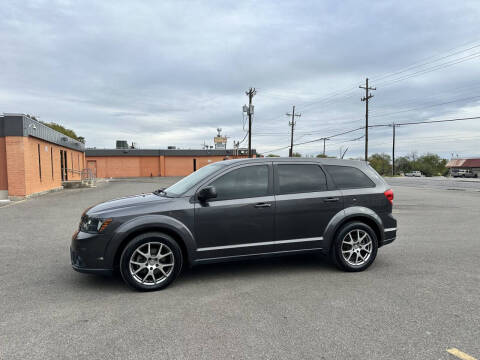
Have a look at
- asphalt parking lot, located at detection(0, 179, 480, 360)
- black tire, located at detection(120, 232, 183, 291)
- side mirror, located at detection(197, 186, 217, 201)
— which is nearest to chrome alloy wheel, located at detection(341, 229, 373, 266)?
asphalt parking lot, located at detection(0, 179, 480, 360)

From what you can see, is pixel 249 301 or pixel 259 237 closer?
pixel 249 301

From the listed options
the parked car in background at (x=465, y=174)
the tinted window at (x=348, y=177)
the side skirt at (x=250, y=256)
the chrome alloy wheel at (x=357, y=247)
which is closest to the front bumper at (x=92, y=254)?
the side skirt at (x=250, y=256)

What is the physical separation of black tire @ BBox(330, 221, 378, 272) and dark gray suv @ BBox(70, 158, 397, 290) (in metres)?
0.01

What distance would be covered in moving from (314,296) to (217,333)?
1.41 meters

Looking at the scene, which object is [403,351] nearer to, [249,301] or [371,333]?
[371,333]

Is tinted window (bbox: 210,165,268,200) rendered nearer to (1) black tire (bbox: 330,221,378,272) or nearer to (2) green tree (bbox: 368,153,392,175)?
(1) black tire (bbox: 330,221,378,272)

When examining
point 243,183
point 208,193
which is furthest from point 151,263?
point 243,183

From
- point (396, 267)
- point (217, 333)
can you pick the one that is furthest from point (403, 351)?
point (396, 267)

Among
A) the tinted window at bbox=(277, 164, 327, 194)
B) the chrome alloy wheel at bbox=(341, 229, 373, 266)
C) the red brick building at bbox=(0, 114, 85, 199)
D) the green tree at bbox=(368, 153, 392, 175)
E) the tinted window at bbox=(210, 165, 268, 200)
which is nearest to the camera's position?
the tinted window at bbox=(210, 165, 268, 200)

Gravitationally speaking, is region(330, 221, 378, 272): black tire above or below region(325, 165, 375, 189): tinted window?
below

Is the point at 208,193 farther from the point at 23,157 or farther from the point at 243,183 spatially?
the point at 23,157

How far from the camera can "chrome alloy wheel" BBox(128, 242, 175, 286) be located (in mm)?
4061

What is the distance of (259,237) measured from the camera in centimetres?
447

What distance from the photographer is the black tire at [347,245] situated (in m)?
4.77
